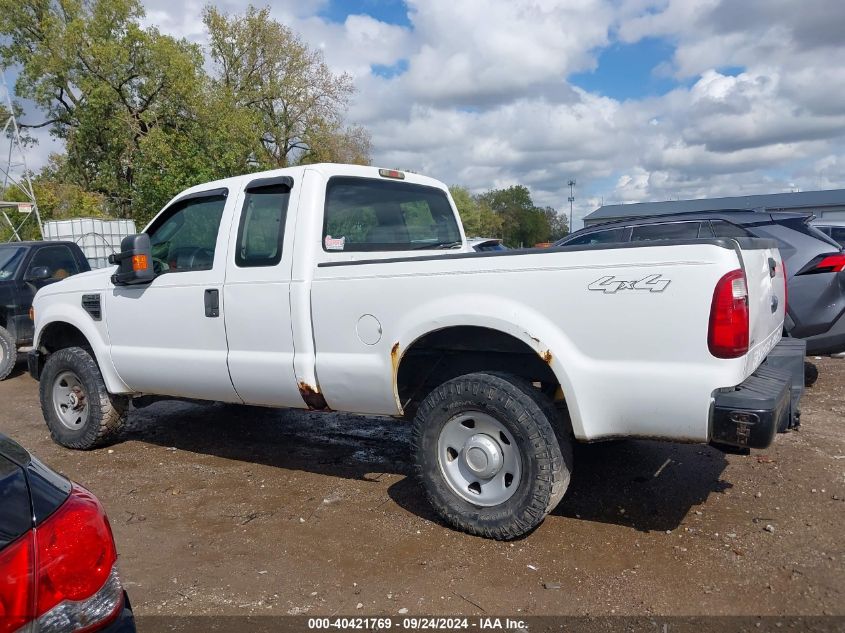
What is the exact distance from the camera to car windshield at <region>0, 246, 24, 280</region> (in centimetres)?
987

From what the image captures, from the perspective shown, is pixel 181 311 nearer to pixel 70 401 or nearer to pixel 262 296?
pixel 262 296

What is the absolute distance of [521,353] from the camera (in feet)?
13.0

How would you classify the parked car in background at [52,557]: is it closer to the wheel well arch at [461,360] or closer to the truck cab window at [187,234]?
the wheel well arch at [461,360]

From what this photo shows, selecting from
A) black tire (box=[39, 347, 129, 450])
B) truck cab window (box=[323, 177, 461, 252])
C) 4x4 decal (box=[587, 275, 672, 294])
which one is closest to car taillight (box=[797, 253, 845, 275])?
truck cab window (box=[323, 177, 461, 252])

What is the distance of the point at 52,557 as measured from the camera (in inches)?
65.0

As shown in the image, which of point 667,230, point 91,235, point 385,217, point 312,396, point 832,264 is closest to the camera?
point 312,396

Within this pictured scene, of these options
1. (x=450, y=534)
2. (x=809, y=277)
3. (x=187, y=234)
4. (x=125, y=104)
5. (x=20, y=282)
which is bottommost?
(x=450, y=534)

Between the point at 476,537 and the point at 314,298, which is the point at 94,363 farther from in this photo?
the point at 476,537

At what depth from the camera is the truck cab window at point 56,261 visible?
1016cm

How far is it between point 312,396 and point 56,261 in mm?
7820

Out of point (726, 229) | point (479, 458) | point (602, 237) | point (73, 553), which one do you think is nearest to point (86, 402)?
point (479, 458)

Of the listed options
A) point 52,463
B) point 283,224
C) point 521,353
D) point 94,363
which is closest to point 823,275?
point 521,353

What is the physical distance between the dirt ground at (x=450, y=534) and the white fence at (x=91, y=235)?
593 inches

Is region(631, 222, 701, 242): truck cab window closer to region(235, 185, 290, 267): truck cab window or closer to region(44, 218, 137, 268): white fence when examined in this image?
region(235, 185, 290, 267): truck cab window
